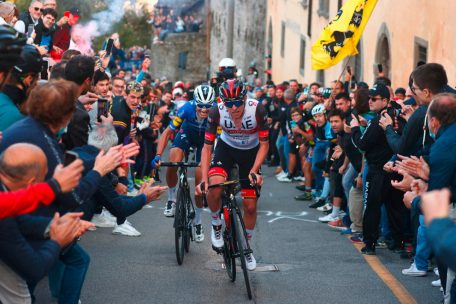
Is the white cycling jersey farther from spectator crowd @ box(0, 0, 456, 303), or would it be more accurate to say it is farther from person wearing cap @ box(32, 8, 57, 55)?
person wearing cap @ box(32, 8, 57, 55)

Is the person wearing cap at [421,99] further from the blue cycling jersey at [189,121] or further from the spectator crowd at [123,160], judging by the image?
the blue cycling jersey at [189,121]

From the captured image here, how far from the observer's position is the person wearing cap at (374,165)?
11.0m

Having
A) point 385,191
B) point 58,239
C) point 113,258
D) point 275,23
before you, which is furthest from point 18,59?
point 275,23

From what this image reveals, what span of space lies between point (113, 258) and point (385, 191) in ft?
10.4

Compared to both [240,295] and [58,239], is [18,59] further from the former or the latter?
[240,295]

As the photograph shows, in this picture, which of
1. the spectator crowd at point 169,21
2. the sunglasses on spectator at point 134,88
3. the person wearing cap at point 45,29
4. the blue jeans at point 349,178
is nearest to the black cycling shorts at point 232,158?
the blue jeans at point 349,178

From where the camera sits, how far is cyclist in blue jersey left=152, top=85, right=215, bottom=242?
451 inches

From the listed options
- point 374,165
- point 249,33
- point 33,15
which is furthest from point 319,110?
point 249,33

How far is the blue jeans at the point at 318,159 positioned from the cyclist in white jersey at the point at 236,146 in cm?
532

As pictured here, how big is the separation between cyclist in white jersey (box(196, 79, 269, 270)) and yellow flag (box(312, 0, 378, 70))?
6.06 m

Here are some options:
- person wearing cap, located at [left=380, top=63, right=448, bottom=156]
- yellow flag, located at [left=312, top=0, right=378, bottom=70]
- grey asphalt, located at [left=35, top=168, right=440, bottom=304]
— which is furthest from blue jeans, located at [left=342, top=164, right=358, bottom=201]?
yellow flag, located at [left=312, top=0, right=378, bottom=70]

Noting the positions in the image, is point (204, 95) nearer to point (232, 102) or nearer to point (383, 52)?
point (232, 102)

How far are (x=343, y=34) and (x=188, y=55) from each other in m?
48.6

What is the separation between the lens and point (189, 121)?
11.9 metres
